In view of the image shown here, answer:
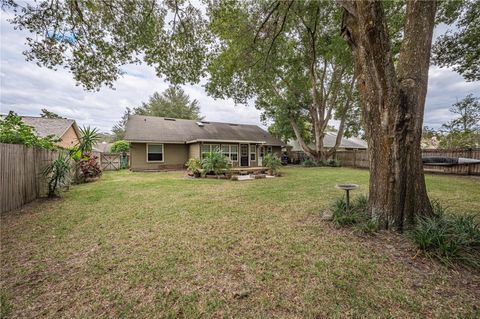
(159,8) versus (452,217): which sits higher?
(159,8)

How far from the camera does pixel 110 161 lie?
16.7 m

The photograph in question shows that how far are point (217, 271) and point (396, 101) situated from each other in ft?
12.0

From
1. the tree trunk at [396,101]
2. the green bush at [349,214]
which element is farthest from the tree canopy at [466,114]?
the green bush at [349,214]

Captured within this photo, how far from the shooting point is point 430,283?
2.14m

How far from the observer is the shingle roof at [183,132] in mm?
14677

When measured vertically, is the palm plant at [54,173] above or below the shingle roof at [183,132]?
below

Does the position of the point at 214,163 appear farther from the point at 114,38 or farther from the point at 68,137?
the point at 68,137

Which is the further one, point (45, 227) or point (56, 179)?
point (56, 179)

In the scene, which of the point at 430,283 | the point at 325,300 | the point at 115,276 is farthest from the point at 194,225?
the point at 430,283

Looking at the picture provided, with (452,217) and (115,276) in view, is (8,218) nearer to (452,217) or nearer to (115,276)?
(115,276)

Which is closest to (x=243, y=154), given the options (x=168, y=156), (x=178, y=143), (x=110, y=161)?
(x=178, y=143)

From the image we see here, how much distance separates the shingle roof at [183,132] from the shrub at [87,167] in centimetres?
395

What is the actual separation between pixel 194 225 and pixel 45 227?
2.91 metres

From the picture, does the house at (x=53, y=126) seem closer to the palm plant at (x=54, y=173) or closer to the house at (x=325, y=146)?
the palm plant at (x=54, y=173)
